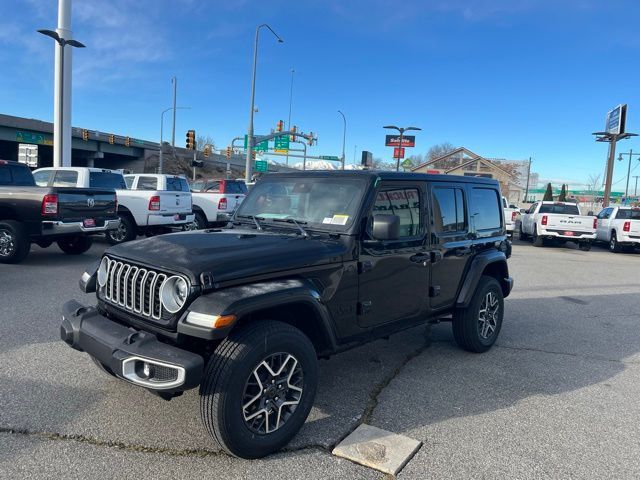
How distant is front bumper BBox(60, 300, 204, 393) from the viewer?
2770mm

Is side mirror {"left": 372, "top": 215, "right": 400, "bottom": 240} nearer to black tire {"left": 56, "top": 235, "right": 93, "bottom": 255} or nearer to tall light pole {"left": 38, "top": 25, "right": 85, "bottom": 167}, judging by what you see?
black tire {"left": 56, "top": 235, "right": 93, "bottom": 255}

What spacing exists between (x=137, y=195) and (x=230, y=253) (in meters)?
10.5

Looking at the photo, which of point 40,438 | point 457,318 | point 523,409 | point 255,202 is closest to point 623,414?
point 523,409

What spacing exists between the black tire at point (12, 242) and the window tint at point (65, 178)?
254 cm

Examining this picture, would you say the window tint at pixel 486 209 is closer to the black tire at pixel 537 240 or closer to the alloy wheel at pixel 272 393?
the alloy wheel at pixel 272 393

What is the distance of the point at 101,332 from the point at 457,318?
11.3ft

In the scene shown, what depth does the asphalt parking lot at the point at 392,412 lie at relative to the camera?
9.91ft

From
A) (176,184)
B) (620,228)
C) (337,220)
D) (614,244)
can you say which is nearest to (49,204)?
(176,184)

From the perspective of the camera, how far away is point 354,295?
3725 mm

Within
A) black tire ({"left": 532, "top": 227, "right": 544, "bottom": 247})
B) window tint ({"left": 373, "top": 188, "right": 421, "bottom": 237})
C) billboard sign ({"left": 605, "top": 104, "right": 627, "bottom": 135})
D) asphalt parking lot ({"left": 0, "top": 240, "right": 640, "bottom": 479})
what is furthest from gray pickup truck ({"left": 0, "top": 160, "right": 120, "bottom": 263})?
billboard sign ({"left": 605, "top": 104, "right": 627, "bottom": 135})

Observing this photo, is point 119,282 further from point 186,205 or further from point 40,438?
point 186,205

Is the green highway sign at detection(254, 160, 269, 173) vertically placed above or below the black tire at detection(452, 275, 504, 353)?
above

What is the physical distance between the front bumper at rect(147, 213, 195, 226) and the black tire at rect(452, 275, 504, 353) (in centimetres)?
960

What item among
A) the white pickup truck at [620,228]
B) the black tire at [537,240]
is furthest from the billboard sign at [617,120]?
the black tire at [537,240]
